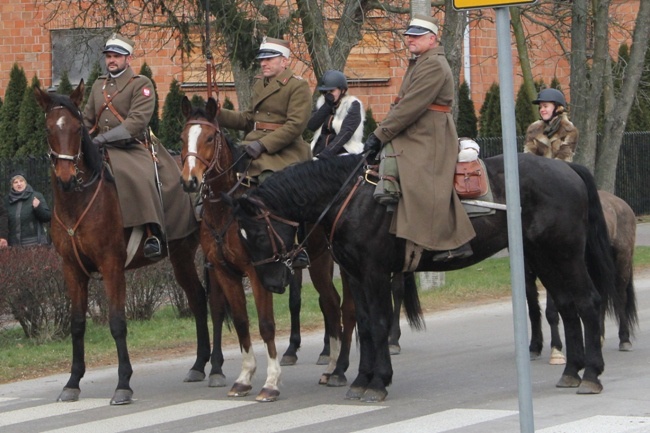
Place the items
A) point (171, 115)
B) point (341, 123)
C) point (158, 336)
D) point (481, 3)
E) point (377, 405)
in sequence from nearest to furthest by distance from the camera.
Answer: point (481, 3), point (377, 405), point (341, 123), point (158, 336), point (171, 115)

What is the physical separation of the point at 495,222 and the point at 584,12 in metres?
10.9

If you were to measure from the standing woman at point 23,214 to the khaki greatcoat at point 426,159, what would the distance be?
7.78m

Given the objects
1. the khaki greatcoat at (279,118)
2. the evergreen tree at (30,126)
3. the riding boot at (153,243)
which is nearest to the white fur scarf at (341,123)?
the khaki greatcoat at (279,118)

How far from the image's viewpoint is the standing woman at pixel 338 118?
34.6 ft

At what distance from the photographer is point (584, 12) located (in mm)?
19641

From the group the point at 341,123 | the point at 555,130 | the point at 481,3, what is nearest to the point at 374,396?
the point at 341,123

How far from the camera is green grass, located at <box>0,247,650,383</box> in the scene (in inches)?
455

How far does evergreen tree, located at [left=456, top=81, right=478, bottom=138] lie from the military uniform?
16.7 m

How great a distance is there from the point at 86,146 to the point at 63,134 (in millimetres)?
360

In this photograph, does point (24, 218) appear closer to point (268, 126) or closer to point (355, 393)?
point (268, 126)

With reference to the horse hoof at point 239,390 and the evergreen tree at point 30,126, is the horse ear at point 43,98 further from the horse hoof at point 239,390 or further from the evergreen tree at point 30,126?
the evergreen tree at point 30,126

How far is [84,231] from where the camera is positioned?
981cm

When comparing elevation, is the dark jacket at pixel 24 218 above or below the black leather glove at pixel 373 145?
below

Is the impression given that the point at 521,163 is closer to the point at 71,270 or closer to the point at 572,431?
the point at 572,431
